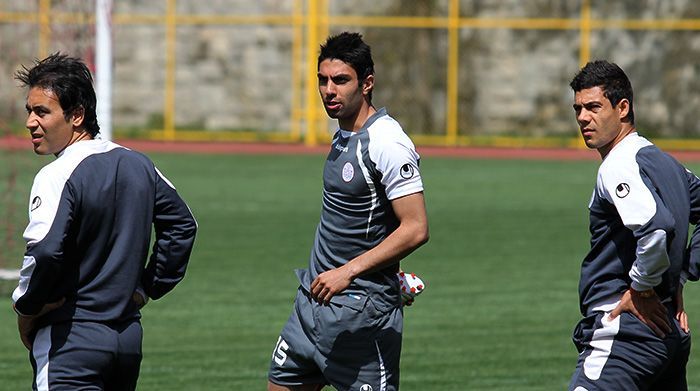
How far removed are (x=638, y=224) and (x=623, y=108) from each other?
591mm

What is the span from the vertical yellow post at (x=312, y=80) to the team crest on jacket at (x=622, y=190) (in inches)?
1015

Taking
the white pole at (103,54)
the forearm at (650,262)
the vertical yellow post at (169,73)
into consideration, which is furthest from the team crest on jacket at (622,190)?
the vertical yellow post at (169,73)

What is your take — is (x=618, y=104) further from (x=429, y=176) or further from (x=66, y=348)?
(x=429, y=176)

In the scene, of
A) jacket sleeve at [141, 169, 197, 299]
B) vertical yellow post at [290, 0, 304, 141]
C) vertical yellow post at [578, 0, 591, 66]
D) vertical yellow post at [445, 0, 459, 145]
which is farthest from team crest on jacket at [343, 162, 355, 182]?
vertical yellow post at [578, 0, 591, 66]

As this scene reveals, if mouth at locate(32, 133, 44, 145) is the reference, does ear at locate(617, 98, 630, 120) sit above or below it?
above

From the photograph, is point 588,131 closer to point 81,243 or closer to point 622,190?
point 622,190

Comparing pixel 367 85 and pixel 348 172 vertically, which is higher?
pixel 367 85

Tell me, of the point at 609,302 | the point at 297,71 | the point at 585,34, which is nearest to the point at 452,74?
the point at 585,34

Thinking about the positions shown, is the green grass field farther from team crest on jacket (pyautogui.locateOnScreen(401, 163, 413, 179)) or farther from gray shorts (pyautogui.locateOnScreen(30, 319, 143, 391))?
gray shorts (pyautogui.locateOnScreen(30, 319, 143, 391))

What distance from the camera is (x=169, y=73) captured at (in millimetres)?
32781

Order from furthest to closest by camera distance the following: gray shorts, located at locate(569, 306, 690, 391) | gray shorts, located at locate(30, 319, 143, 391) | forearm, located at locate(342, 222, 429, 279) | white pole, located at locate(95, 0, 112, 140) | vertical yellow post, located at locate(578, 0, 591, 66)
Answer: vertical yellow post, located at locate(578, 0, 591, 66) → white pole, located at locate(95, 0, 112, 140) → forearm, located at locate(342, 222, 429, 279) → gray shorts, located at locate(569, 306, 690, 391) → gray shorts, located at locate(30, 319, 143, 391)

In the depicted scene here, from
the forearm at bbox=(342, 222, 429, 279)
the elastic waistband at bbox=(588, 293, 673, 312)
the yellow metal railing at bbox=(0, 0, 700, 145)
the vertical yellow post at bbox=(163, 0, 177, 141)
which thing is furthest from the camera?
the vertical yellow post at bbox=(163, 0, 177, 141)

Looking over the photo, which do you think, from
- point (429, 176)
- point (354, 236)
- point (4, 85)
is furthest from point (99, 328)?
point (4, 85)

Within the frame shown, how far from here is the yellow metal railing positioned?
Answer: 31688mm
